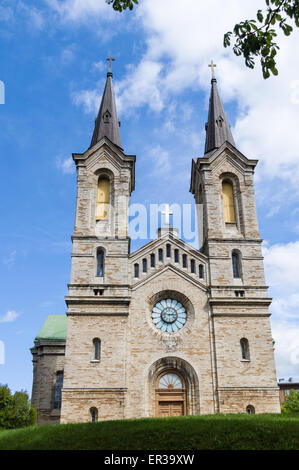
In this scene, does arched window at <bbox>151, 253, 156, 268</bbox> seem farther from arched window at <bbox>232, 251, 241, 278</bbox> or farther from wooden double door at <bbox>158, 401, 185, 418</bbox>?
wooden double door at <bbox>158, 401, 185, 418</bbox>

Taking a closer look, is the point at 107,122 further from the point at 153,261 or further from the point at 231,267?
the point at 231,267

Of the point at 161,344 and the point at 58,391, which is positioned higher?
the point at 161,344

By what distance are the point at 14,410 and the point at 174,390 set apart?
9.42 meters

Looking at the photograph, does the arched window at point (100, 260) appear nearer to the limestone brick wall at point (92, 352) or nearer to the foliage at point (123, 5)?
the limestone brick wall at point (92, 352)

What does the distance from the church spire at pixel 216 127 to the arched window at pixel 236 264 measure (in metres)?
8.55

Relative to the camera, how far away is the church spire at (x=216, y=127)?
33688 millimetres

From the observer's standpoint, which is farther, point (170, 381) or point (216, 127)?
point (216, 127)

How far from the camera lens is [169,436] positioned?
1483 cm

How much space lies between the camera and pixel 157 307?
27.9 m

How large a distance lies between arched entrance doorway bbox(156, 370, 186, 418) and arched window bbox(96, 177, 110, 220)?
10.9 meters

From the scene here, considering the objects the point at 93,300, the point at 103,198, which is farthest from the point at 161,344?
the point at 103,198

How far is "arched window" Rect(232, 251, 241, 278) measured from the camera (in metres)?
28.9
